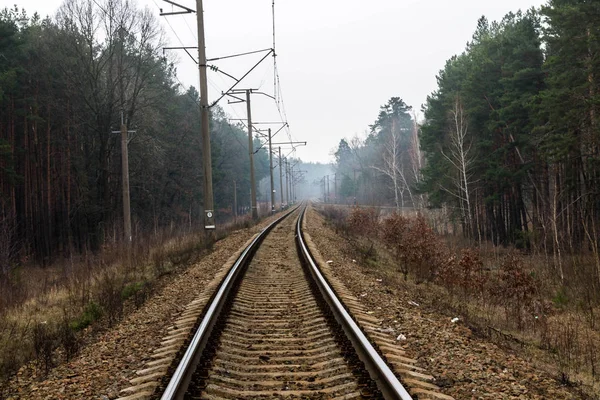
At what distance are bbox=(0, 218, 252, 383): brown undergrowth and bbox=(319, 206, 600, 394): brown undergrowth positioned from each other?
18.2ft

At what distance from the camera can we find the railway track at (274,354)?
14.0ft

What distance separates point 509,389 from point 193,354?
291cm

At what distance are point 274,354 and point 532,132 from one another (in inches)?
876

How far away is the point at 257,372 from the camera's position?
16.3ft

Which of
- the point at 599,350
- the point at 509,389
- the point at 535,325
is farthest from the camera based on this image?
the point at 535,325

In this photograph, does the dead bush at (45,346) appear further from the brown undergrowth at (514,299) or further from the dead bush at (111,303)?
the brown undergrowth at (514,299)

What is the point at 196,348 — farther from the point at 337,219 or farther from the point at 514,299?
the point at 337,219

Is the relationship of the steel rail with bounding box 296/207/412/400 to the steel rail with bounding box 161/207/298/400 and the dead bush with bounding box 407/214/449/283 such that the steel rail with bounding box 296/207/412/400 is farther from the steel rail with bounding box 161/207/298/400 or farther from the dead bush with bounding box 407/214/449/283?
the dead bush with bounding box 407/214/449/283

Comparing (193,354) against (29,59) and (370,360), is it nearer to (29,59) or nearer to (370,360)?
(370,360)

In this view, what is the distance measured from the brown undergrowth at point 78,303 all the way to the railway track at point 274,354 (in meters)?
1.56

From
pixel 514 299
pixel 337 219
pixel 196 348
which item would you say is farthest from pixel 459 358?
pixel 337 219

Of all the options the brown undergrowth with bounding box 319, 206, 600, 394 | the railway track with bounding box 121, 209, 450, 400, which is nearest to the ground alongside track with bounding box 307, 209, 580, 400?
the railway track with bounding box 121, 209, 450, 400

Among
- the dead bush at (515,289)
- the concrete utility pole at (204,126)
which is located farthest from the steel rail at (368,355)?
the concrete utility pole at (204,126)

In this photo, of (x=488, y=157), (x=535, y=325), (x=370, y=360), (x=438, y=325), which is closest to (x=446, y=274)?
(x=535, y=325)
